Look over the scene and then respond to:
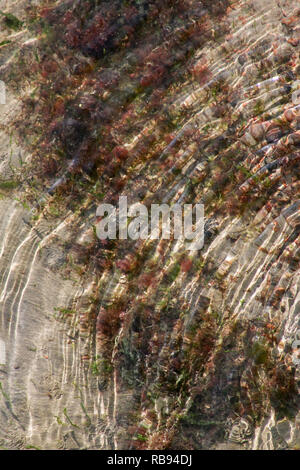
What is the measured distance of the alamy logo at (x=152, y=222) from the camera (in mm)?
6594

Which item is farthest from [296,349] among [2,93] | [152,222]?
[2,93]

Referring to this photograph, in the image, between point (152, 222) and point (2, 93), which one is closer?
point (152, 222)

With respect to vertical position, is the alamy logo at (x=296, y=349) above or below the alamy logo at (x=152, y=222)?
below

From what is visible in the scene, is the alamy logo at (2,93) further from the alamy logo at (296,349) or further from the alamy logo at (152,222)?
the alamy logo at (296,349)

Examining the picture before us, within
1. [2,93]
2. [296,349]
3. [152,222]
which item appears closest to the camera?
[296,349]

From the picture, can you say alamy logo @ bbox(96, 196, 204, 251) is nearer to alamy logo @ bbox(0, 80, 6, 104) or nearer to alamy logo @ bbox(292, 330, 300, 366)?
alamy logo @ bbox(292, 330, 300, 366)

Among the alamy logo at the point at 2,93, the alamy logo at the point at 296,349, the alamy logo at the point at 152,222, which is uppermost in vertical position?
the alamy logo at the point at 2,93

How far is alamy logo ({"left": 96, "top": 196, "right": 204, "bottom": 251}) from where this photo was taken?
6.59m

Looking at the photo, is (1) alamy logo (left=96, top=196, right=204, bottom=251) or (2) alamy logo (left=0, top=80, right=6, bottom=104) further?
(2) alamy logo (left=0, top=80, right=6, bottom=104)

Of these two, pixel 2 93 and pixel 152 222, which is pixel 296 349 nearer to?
pixel 152 222

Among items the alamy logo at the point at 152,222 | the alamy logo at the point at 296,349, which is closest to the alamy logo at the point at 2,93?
the alamy logo at the point at 152,222

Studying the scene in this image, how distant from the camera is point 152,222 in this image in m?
6.74

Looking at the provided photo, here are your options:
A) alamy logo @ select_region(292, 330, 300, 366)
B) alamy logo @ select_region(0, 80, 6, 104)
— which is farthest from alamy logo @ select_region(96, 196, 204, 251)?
alamy logo @ select_region(0, 80, 6, 104)
